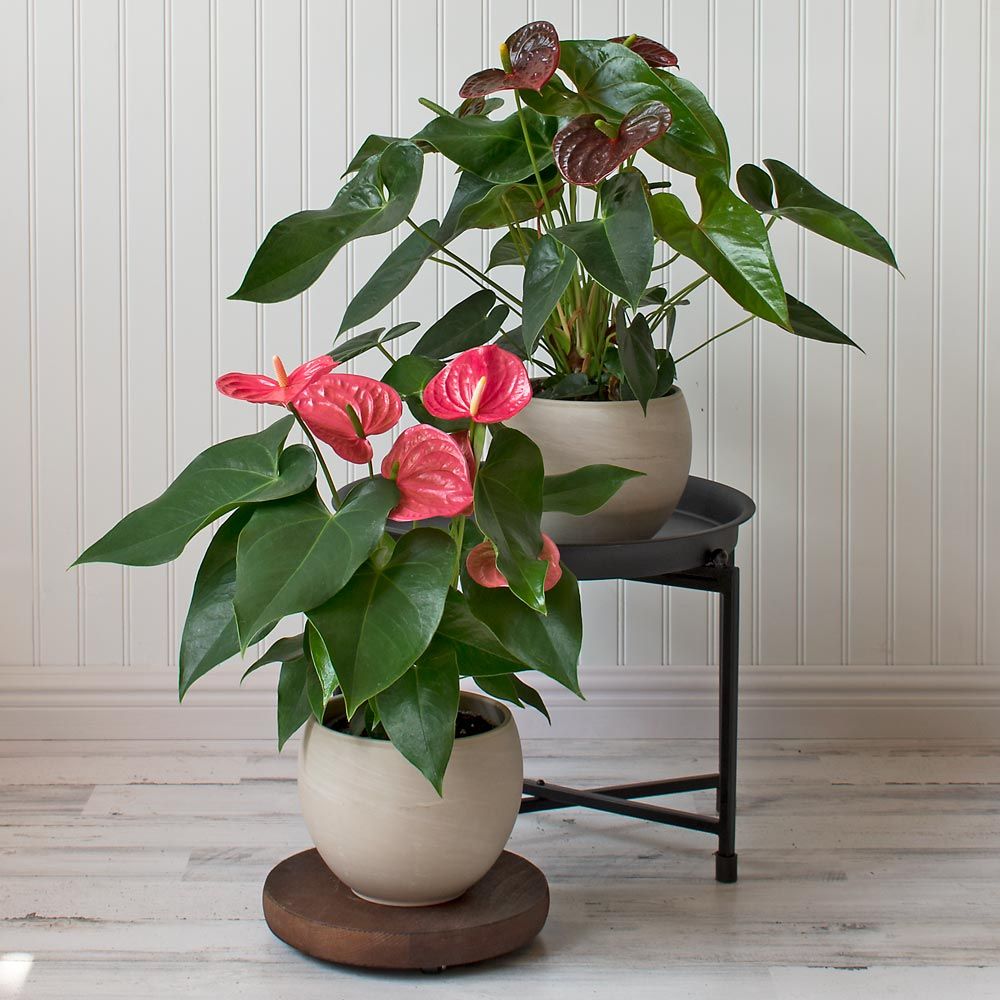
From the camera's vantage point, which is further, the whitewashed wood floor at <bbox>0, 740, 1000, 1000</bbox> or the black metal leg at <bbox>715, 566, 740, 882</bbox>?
the black metal leg at <bbox>715, 566, 740, 882</bbox>

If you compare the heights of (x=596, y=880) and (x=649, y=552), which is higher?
(x=649, y=552)

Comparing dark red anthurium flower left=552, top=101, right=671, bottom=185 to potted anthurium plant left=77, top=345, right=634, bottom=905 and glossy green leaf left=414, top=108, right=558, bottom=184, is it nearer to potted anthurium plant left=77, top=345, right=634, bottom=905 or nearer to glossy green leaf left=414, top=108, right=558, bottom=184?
glossy green leaf left=414, top=108, right=558, bottom=184

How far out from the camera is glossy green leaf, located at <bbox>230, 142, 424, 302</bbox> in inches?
51.4

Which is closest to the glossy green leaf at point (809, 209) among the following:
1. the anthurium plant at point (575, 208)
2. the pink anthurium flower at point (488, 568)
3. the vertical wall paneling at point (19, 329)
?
the anthurium plant at point (575, 208)

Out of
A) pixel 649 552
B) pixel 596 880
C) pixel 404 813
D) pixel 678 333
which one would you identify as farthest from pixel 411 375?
pixel 678 333

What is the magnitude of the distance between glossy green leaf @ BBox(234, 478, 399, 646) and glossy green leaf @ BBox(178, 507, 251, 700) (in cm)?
7

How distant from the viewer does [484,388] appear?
126cm

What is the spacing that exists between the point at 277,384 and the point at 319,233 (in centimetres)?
16

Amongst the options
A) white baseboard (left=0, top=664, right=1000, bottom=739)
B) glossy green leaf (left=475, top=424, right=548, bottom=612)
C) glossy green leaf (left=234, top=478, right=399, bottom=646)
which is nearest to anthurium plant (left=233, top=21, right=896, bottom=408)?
glossy green leaf (left=475, top=424, right=548, bottom=612)

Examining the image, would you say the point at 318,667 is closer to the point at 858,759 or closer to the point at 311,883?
the point at 311,883

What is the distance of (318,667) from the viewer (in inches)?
51.1

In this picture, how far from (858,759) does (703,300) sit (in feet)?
2.44

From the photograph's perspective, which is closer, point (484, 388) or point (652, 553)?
point (484, 388)

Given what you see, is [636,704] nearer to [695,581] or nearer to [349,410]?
[695,581]
